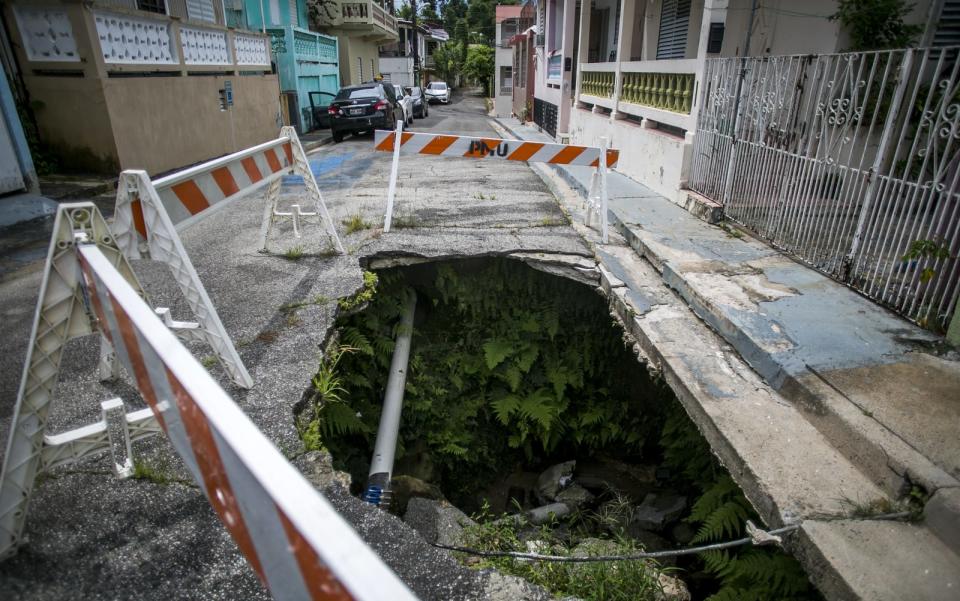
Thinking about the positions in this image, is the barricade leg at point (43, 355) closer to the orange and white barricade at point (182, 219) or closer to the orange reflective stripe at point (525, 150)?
the orange and white barricade at point (182, 219)

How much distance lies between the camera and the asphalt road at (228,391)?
2.03 metres

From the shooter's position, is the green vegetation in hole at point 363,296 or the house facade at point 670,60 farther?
the house facade at point 670,60

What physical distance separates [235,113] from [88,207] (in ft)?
39.5

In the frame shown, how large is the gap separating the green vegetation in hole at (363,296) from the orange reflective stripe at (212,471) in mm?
3039

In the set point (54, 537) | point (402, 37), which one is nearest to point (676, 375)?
point (54, 537)

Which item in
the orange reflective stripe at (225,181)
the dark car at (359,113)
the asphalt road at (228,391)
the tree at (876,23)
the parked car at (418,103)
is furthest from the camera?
the parked car at (418,103)

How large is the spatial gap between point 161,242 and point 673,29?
32.7 ft

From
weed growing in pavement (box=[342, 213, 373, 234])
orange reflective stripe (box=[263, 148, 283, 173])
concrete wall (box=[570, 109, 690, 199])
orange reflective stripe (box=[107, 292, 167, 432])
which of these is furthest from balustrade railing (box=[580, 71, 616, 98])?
orange reflective stripe (box=[107, 292, 167, 432])

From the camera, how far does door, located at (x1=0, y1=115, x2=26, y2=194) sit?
715 centimetres

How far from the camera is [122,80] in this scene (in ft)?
28.5

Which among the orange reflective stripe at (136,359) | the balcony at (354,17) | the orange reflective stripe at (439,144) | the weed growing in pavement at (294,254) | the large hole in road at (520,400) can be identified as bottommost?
the large hole in road at (520,400)

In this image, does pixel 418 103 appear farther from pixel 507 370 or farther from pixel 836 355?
pixel 836 355

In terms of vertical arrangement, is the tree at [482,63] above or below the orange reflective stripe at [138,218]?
above

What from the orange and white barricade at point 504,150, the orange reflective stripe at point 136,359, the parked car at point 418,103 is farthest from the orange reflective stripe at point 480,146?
the parked car at point 418,103
